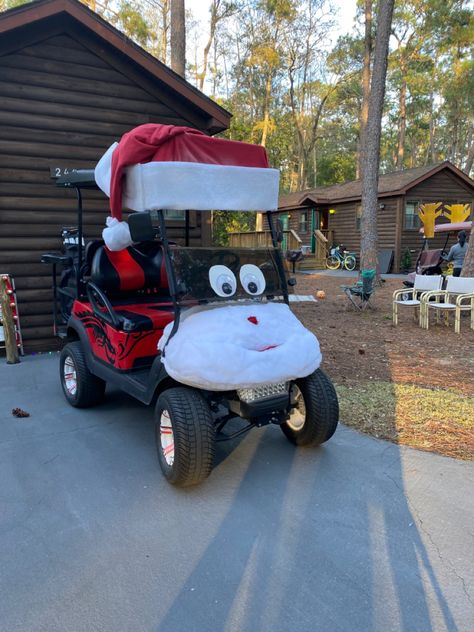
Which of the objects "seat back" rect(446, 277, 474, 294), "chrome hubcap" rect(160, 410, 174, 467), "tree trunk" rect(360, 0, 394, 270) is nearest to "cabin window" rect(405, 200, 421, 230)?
"tree trunk" rect(360, 0, 394, 270)

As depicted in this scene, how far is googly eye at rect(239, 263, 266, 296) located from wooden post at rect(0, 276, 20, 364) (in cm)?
403

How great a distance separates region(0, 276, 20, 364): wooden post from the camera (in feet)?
19.9

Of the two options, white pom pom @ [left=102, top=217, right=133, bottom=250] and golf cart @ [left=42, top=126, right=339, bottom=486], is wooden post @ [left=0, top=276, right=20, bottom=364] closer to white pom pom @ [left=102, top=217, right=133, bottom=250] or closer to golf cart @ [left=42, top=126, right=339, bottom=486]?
golf cart @ [left=42, top=126, right=339, bottom=486]

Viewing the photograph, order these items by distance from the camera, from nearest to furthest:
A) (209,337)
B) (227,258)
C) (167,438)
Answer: (209,337) → (167,438) → (227,258)

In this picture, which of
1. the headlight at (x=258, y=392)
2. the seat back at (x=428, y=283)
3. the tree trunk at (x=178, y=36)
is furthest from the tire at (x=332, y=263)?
the headlight at (x=258, y=392)

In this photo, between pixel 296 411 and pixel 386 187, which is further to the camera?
pixel 386 187

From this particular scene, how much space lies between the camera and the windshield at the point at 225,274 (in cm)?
332

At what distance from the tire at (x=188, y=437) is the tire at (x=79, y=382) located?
65.0 inches

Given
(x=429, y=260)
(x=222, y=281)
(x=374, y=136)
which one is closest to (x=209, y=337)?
(x=222, y=281)

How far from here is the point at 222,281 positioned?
3.42 metres

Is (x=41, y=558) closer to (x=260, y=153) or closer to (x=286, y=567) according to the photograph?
(x=286, y=567)

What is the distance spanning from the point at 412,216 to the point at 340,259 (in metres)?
3.78

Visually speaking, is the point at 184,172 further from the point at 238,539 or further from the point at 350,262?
the point at 350,262

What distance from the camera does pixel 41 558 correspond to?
7.89ft
